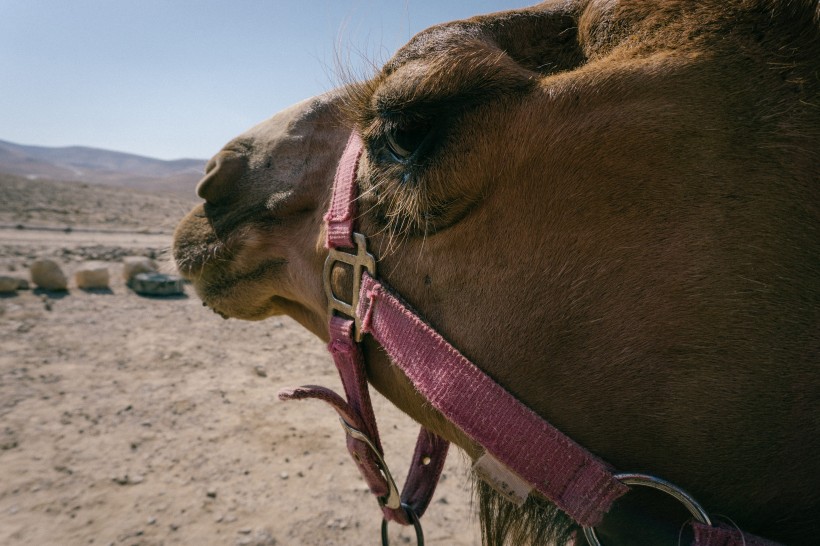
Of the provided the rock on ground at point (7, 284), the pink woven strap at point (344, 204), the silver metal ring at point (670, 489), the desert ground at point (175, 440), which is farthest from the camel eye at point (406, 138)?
the rock on ground at point (7, 284)

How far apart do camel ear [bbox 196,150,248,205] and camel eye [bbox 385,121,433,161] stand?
84 centimetres

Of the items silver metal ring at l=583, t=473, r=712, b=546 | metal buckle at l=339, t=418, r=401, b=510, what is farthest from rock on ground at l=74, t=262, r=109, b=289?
silver metal ring at l=583, t=473, r=712, b=546

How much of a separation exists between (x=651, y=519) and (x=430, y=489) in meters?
0.95

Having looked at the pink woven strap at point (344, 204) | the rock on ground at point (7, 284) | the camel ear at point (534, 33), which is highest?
the camel ear at point (534, 33)

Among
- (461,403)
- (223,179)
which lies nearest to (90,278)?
(223,179)

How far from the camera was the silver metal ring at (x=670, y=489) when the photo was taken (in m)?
0.87

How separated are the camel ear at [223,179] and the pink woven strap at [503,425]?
0.95 metres

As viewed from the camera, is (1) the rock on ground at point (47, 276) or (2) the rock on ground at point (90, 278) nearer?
(1) the rock on ground at point (47, 276)

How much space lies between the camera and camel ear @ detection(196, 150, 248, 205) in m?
1.79

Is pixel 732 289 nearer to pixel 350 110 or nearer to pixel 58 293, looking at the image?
pixel 350 110

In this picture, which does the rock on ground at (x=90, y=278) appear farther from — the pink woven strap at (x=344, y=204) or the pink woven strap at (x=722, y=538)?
the pink woven strap at (x=722, y=538)

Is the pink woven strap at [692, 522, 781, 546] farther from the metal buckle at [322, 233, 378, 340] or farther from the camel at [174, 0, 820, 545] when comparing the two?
the metal buckle at [322, 233, 378, 340]

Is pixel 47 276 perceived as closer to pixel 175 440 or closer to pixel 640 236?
pixel 175 440

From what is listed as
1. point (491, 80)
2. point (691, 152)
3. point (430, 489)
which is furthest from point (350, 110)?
point (430, 489)
